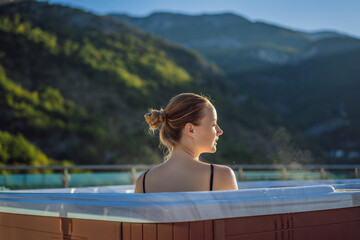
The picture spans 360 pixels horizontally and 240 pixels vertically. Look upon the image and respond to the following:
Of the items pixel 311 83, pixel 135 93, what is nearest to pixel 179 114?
pixel 135 93

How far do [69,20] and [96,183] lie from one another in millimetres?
22332

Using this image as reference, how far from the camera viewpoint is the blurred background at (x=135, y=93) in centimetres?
1736

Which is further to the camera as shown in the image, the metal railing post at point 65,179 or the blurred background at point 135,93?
the blurred background at point 135,93

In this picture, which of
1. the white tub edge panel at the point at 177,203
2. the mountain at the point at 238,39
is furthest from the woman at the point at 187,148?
the mountain at the point at 238,39

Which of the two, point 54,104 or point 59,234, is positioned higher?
point 54,104

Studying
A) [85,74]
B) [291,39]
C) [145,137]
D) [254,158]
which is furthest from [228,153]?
[291,39]

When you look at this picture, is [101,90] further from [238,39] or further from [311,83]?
[238,39]

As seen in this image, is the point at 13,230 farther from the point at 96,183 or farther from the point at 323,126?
the point at 323,126

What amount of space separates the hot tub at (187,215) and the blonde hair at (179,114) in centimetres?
41

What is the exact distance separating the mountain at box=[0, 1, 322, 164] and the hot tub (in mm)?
11401

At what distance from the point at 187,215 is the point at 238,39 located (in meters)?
69.0

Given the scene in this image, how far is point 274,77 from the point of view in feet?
133

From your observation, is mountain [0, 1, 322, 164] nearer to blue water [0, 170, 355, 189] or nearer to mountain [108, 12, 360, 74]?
blue water [0, 170, 355, 189]

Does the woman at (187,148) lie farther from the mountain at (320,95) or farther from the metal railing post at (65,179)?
the mountain at (320,95)
